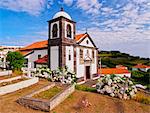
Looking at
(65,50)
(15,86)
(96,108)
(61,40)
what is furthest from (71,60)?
(96,108)

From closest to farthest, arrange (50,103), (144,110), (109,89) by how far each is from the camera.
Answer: (50,103), (144,110), (109,89)

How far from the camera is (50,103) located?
31.0ft

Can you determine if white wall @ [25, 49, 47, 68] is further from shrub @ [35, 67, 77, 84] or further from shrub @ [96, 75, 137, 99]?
shrub @ [96, 75, 137, 99]

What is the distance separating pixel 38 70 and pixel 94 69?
9.51m

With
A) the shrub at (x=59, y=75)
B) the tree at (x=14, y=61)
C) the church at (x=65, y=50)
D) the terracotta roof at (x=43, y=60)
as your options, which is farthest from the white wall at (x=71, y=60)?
the tree at (x=14, y=61)

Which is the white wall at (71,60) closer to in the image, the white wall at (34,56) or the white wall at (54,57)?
the white wall at (54,57)

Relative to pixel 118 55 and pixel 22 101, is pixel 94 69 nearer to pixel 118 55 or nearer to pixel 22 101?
pixel 22 101

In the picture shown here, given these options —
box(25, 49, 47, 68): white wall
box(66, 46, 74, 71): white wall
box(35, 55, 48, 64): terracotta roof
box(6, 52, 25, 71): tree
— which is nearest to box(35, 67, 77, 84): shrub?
box(66, 46, 74, 71): white wall

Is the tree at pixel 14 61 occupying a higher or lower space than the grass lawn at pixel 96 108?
higher

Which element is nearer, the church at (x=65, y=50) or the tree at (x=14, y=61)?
the tree at (x=14, y=61)

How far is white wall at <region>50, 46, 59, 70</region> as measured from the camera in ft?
72.2

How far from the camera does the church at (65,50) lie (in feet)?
71.2

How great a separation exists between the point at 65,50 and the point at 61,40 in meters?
1.26

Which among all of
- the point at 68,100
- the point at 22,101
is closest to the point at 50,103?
the point at 22,101
